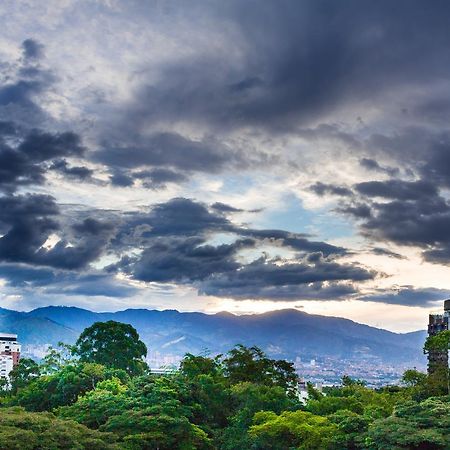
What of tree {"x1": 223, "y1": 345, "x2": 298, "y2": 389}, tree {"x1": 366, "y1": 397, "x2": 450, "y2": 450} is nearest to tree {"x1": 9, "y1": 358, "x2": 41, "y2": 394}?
tree {"x1": 223, "y1": 345, "x2": 298, "y2": 389}

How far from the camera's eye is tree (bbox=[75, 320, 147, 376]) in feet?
168

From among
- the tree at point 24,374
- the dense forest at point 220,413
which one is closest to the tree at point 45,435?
the dense forest at point 220,413

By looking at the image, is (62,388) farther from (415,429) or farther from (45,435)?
(415,429)

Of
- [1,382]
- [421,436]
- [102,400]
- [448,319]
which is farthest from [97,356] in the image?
[448,319]

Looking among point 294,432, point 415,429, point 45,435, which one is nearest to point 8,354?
point 294,432

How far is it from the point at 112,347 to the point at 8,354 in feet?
384

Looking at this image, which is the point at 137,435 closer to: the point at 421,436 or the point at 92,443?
the point at 92,443

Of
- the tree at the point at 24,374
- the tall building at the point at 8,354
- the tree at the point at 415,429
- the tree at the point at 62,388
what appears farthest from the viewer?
the tall building at the point at 8,354

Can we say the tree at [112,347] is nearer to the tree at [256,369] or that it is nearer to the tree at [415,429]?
the tree at [256,369]

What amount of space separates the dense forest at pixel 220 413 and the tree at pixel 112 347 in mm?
9726

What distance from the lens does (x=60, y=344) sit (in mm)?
58406

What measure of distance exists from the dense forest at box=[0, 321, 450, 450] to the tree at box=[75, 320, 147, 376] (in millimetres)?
9726

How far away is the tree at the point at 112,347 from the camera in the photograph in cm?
5128

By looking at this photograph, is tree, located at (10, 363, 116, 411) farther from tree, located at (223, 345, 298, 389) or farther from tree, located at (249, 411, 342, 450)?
tree, located at (249, 411, 342, 450)
